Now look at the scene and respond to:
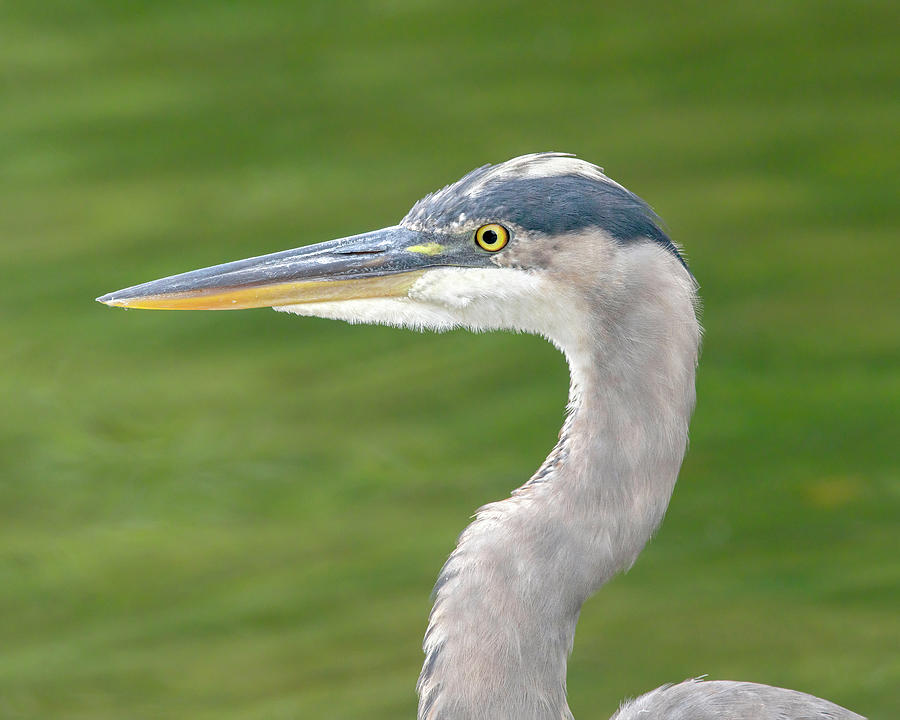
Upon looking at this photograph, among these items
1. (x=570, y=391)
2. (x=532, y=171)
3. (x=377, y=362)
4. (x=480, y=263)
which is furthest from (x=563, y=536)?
(x=377, y=362)

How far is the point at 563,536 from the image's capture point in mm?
2111

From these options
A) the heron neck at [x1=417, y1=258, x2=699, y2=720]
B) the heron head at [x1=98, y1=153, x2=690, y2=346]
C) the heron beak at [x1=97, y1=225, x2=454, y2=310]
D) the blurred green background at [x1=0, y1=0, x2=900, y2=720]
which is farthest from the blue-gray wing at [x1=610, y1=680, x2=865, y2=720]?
the blurred green background at [x1=0, y1=0, x2=900, y2=720]

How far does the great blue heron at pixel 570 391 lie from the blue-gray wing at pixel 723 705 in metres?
0.30

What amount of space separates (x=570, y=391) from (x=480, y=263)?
26cm

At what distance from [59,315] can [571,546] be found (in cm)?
339

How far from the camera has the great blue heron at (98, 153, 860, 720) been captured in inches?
83.0

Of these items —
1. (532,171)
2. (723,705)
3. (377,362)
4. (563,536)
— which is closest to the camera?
(563,536)

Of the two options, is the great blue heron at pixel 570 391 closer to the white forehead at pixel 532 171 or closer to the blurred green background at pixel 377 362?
the white forehead at pixel 532 171

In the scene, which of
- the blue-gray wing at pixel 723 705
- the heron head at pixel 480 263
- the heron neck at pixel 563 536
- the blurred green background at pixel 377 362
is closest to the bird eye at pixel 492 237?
the heron head at pixel 480 263

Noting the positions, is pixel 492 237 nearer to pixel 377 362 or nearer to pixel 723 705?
pixel 723 705

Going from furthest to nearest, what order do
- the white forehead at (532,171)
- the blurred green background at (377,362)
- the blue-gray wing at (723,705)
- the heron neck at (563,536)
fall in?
the blurred green background at (377,362)
the blue-gray wing at (723,705)
the white forehead at (532,171)
the heron neck at (563,536)

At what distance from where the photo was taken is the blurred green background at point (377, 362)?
3.79m

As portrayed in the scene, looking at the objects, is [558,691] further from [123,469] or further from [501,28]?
[501,28]

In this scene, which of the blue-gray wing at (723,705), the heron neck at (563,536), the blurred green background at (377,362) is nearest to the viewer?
the heron neck at (563,536)
